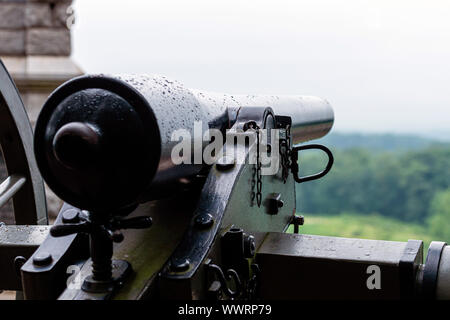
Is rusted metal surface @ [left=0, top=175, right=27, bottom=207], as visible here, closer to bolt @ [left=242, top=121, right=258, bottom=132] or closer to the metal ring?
bolt @ [left=242, top=121, right=258, bottom=132]

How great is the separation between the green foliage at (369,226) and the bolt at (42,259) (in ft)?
46.5

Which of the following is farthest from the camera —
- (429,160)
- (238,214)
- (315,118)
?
(429,160)

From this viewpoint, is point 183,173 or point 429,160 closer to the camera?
point 183,173

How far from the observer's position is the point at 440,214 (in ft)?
53.9

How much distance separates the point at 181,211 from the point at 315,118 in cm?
96

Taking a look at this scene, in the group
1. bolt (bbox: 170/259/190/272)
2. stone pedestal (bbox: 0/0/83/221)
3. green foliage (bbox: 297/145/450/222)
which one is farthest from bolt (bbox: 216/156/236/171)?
green foliage (bbox: 297/145/450/222)

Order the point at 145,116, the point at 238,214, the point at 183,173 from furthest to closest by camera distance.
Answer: the point at 238,214
the point at 183,173
the point at 145,116

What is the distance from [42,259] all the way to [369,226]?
16281 millimetres

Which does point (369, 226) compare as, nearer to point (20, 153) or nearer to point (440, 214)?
point (440, 214)

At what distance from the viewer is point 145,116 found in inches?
37.0

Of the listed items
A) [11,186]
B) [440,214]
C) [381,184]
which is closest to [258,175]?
[11,186]

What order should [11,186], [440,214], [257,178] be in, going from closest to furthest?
[257,178]
[11,186]
[440,214]
